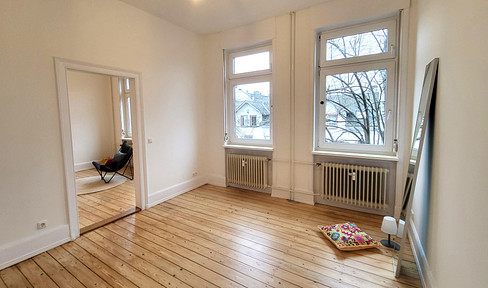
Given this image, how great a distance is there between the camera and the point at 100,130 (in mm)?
6609

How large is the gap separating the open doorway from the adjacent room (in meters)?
0.22

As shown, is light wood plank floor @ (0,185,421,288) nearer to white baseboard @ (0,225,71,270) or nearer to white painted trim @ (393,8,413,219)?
white baseboard @ (0,225,71,270)

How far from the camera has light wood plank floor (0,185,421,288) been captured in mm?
1992

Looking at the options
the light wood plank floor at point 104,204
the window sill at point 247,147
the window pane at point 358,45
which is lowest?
the light wood plank floor at point 104,204

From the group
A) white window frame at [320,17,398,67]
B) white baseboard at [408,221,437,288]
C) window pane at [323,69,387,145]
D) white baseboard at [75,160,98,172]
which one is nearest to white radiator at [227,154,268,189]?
window pane at [323,69,387,145]

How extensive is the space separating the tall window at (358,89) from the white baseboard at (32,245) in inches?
145

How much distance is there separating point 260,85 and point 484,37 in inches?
127

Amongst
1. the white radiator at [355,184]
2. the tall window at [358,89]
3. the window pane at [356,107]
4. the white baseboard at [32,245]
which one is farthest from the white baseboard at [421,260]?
the white baseboard at [32,245]

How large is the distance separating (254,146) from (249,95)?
3.26 ft

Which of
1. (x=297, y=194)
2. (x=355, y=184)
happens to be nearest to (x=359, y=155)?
(x=355, y=184)

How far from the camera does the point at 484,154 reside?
109 cm

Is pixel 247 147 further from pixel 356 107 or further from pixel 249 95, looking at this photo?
pixel 356 107

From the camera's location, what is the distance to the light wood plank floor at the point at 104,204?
3270mm

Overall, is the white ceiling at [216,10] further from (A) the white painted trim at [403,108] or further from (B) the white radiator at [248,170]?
(B) the white radiator at [248,170]
